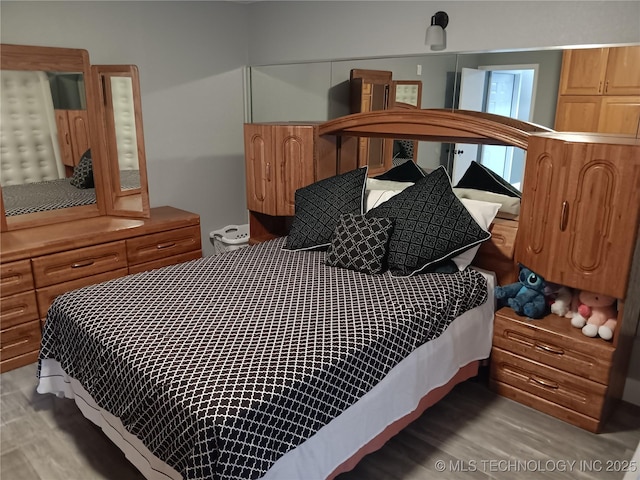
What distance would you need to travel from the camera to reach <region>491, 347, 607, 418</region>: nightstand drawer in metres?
2.28

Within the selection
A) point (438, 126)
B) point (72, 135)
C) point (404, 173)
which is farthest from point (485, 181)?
point (72, 135)

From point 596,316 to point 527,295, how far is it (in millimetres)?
316

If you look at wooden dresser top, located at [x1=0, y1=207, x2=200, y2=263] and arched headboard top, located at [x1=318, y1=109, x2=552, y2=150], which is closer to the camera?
arched headboard top, located at [x1=318, y1=109, x2=552, y2=150]

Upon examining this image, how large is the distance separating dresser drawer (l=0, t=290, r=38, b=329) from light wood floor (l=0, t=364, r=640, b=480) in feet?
1.44

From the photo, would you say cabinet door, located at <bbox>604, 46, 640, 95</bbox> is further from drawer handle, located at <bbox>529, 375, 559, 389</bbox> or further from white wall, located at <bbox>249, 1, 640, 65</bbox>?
drawer handle, located at <bbox>529, 375, 559, 389</bbox>

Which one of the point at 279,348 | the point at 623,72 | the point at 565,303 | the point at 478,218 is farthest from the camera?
the point at 478,218

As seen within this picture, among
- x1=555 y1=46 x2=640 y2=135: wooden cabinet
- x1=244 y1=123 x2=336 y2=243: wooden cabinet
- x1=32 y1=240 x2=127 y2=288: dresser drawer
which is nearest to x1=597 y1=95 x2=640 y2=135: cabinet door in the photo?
x1=555 y1=46 x2=640 y2=135: wooden cabinet

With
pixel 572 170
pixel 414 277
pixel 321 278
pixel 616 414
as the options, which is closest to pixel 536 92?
pixel 572 170

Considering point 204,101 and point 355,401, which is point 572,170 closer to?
point 355,401

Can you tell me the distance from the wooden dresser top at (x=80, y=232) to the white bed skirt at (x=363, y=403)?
0.84 meters

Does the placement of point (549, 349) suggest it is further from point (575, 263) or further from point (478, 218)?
point (478, 218)

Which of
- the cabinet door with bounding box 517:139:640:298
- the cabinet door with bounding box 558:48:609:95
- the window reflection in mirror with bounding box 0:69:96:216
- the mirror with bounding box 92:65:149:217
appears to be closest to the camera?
the cabinet door with bounding box 517:139:640:298

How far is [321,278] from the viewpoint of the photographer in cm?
251

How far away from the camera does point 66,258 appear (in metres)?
2.97
